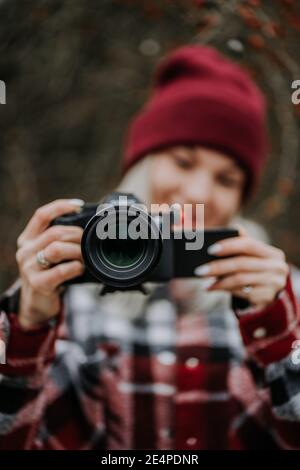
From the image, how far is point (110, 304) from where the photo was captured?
3.73ft

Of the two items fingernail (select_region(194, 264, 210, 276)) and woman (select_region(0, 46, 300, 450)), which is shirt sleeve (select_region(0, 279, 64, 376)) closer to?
woman (select_region(0, 46, 300, 450))

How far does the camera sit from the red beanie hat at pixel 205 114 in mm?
1168

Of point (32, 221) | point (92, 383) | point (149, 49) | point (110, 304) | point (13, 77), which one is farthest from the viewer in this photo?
point (149, 49)

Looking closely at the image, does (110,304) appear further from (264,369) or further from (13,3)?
(13,3)

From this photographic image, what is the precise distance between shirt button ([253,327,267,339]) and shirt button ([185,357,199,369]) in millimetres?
220

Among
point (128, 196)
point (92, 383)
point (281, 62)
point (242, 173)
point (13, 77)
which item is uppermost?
point (13, 77)

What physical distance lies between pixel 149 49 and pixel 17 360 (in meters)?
1.05

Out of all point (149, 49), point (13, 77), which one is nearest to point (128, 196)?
point (13, 77)

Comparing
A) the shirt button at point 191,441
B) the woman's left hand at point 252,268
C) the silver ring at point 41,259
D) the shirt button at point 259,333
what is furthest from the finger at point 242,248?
the shirt button at point 191,441

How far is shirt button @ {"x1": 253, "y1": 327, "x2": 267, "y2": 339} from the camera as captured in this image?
81cm

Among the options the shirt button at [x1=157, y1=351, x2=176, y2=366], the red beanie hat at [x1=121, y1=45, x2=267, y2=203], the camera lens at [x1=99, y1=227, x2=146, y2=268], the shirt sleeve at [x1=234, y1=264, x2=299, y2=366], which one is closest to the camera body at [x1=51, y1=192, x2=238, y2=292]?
the camera lens at [x1=99, y1=227, x2=146, y2=268]

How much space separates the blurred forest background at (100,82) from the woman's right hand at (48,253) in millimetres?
401

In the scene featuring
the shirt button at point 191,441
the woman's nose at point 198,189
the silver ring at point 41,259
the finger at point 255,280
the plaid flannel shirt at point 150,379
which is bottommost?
the shirt button at point 191,441

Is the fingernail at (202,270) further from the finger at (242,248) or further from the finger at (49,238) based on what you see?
the finger at (49,238)
